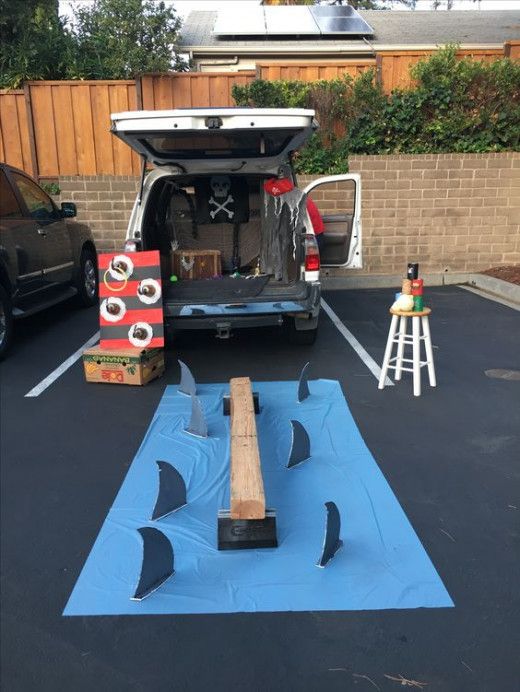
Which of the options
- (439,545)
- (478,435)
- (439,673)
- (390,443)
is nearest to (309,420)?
(390,443)

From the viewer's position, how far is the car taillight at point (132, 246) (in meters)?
5.59

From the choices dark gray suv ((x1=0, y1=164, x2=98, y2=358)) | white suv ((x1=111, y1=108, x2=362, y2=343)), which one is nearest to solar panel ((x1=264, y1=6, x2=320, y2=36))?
dark gray suv ((x1=0, y1=164, x2=98, y2=358))

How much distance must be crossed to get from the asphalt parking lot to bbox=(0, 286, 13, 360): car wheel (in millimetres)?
226

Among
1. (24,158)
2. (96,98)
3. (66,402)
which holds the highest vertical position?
(96,98)

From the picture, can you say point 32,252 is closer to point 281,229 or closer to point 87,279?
point 87,279

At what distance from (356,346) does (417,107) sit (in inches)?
215

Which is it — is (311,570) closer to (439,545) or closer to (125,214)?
(439,545)

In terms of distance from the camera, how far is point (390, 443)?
4145mm

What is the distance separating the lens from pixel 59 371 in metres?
5.86

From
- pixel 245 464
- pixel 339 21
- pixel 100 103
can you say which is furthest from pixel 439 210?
pixel 245 464

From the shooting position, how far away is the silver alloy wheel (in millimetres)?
8517

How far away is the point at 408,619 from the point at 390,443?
1.77m

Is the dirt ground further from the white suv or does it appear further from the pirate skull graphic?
the pirate skull graphic

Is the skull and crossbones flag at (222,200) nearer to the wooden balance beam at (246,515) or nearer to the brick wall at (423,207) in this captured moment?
the brick wall at (423,207)
